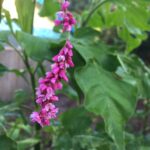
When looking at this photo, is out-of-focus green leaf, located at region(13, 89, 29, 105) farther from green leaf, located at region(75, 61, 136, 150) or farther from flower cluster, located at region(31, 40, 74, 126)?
flower cluster, located at region(31, 40, 74, 126)

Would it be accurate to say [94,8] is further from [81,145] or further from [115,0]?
[81,145]

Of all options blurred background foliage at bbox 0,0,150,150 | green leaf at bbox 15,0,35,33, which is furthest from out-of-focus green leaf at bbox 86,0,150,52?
green leaf at bbox 15,0,35,33

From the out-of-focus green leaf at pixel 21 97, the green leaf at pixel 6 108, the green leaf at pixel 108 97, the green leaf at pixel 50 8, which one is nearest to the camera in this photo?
the green leaf at pixel 108 97

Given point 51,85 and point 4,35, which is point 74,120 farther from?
point 51,85

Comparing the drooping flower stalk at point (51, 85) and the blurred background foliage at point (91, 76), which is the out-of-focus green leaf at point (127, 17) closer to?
the blurred background foliage at point (91, 76)

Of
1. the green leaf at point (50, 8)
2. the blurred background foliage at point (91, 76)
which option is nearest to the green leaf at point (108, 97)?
the blurred background foliage at point (91, 76)

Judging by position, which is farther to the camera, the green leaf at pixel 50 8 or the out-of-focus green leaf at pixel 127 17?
the green leaf at pixel 50 8
